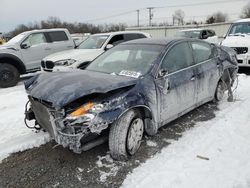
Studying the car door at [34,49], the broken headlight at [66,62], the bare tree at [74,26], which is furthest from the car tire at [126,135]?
the bare tree at [74,26]

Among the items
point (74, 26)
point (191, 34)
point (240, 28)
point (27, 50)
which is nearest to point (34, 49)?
point (27, 50)

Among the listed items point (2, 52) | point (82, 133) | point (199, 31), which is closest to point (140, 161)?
point (82, 133)

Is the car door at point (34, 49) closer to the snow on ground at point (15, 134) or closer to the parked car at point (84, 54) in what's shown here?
the parked car at point (84, 54)

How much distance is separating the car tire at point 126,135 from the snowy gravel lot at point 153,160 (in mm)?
146

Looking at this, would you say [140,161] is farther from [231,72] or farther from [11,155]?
[231,72]

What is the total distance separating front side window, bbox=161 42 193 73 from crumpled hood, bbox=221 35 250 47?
5893mm

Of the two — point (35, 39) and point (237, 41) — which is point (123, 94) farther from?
point (35, 39)

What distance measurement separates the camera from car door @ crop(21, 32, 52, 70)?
436 inches

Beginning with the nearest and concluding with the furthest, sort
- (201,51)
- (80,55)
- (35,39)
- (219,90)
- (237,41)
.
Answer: (201,51) < (219,90) < (80,55) < (237,41) < (35,39)

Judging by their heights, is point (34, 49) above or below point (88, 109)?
below

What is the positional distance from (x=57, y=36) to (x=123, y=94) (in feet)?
29.7

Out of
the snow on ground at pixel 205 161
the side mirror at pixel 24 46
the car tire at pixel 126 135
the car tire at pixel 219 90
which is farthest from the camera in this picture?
the side mirror at pixel 24 46

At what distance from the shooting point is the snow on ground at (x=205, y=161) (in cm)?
343

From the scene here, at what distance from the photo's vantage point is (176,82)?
469cm
